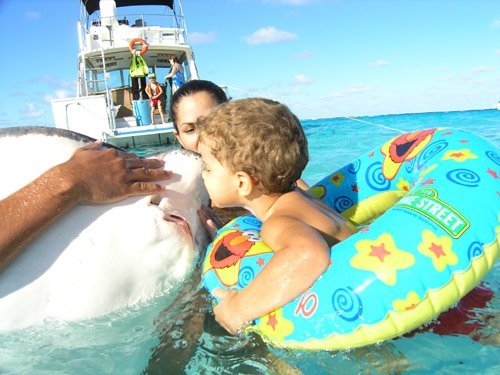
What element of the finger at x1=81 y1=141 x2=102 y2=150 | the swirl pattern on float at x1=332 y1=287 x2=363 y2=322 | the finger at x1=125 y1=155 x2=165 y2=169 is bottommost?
the swirl pattern on float at x1=332 y1=287 x2=363 y2=322

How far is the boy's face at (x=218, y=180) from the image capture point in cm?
186

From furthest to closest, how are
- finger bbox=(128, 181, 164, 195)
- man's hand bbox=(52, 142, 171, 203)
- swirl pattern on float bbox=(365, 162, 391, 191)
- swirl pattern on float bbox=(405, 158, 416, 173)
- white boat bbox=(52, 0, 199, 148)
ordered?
white boat bbox=(52, 0, 199, 148), swirl pattern on float bbox=(365, 162, 391, 191), swirl pattern on float bbox=(405, 158, 416, 173), finger bbox=(128, 181, 164, 195), man's hand bbox=(52, 142, 171, 203)

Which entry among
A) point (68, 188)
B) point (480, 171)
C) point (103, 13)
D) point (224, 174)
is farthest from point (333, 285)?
point (103, 13)

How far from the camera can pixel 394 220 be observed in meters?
1.66

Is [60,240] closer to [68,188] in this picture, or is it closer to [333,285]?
[68,188]

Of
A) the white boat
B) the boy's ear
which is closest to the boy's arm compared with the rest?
the boy's ear

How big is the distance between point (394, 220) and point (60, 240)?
1.21 meters

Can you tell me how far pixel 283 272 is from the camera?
153cm

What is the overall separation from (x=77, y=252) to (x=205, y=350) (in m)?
0.62

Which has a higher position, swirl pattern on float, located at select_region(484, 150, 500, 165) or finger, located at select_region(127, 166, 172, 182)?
finger, located at select_region(127, 166, 172, 182)

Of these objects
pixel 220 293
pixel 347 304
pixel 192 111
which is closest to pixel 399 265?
pixel 347 304

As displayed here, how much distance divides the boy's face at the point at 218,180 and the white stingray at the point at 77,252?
0.66 ft

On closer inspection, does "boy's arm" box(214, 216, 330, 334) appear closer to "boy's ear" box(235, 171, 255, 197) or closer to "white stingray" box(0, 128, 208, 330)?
"boy's ear" box(235, 171, 255, 197)

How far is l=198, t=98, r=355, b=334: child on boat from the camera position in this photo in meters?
1.56
